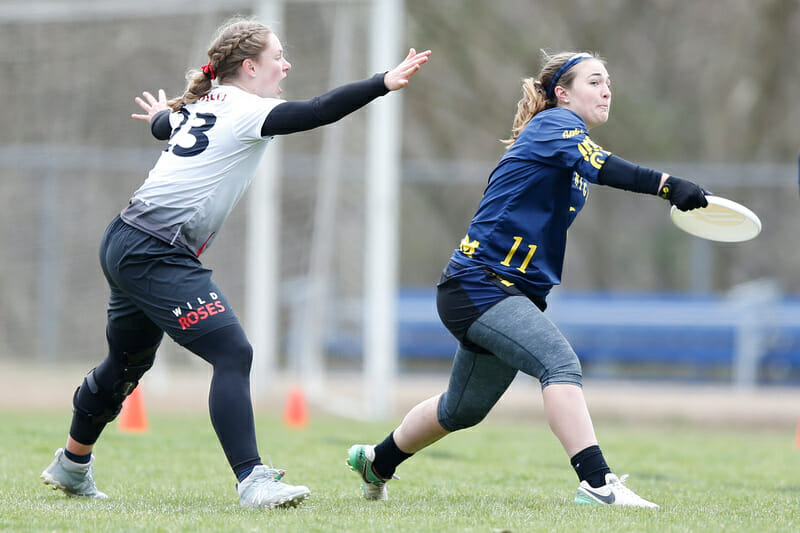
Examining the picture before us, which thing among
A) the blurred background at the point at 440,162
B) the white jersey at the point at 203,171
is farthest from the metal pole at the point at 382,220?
the white jersey at the point at 203,171

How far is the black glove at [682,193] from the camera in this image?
4.54 metres

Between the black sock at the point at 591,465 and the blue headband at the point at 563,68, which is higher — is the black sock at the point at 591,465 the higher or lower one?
the lower one

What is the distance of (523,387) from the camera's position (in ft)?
47.8

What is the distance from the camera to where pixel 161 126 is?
5250 millimetres

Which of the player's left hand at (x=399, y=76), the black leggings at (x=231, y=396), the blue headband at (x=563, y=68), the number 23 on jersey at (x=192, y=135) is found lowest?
the black leggings at (x=231, y=396)

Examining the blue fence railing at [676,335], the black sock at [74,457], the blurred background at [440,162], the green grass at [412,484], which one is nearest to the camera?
the green grass at [412,484]

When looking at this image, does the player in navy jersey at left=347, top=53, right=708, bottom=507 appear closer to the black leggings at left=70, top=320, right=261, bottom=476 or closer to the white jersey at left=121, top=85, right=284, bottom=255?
the black leggings at left=70, top=320, right=261, bottom=476

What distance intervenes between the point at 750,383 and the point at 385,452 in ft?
34.9

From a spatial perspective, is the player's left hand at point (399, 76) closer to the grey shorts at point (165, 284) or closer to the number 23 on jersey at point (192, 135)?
the number 23 on jersey at point (192, 135)

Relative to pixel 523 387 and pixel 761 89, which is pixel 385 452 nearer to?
pixel 523 387

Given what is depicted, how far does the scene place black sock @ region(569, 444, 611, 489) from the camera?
462cm

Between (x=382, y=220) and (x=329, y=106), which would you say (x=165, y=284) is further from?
(x=382, y=220)

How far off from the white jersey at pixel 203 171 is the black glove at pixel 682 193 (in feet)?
5.33

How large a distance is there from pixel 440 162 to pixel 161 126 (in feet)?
55.1
